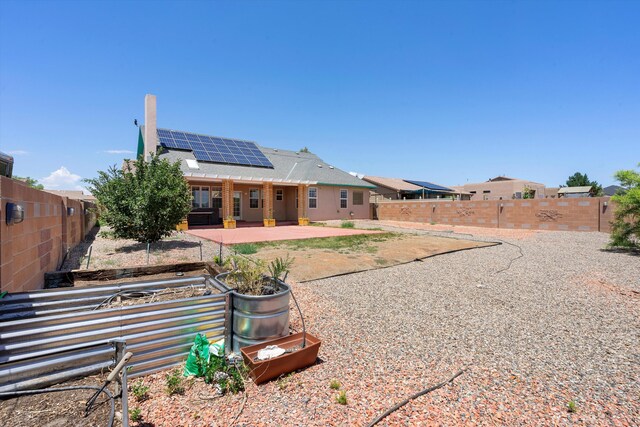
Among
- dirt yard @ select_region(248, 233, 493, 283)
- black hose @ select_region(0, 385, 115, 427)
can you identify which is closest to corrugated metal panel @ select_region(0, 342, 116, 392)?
black hose @ select_region(0, 385, 115, 427)

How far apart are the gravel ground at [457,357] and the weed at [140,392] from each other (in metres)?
0.07

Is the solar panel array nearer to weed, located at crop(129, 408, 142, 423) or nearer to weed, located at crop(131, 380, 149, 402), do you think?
weed, located at crop(131, 380, 149, 402)

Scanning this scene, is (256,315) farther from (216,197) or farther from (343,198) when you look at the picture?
(343,198)

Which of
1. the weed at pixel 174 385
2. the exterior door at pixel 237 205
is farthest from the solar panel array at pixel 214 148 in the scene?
the weed at pixel 174 385

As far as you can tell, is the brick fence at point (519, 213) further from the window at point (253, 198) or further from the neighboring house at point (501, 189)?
the neighboring house at point (501, 189)

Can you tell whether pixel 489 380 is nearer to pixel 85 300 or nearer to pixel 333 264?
pixel 85 300

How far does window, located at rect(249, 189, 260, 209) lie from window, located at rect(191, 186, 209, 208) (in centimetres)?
301

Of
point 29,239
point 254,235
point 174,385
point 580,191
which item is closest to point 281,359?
point 174,385

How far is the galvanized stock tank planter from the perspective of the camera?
3244mm

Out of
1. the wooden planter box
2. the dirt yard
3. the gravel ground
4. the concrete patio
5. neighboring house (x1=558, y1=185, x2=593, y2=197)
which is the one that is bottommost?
the gravel ground

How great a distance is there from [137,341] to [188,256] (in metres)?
6.37

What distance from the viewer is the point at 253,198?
21531mm

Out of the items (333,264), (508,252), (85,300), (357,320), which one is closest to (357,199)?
(508,252)

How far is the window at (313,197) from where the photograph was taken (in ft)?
74.0
